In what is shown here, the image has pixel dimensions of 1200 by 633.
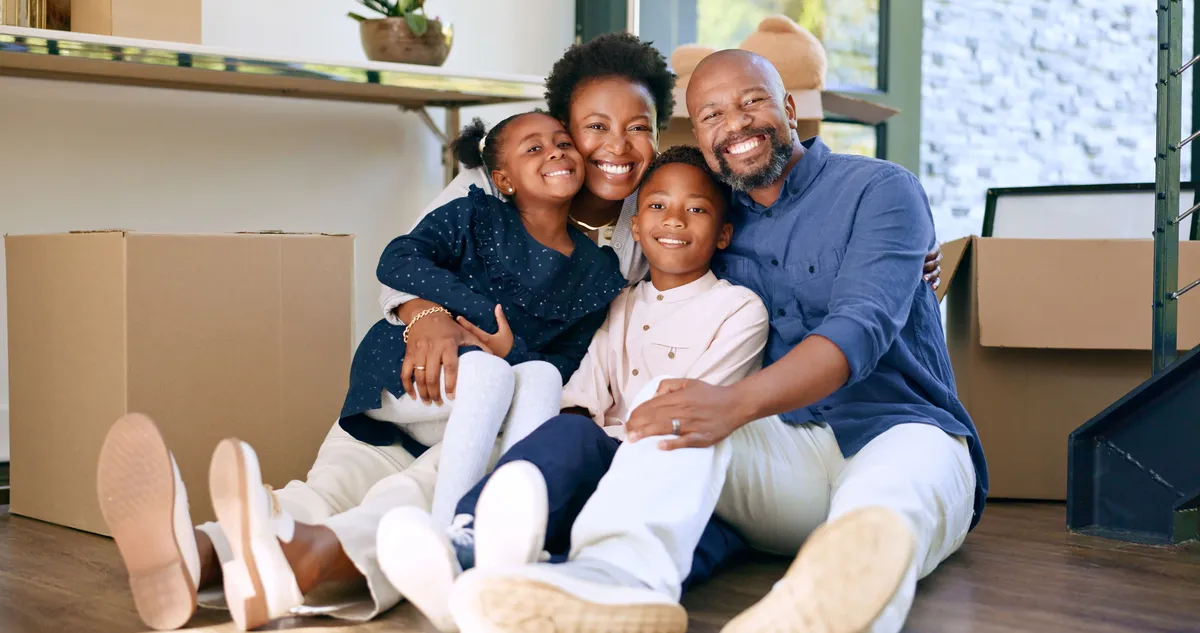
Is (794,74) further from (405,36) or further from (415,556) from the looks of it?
(415,556)

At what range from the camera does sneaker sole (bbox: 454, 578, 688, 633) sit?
1079 mm

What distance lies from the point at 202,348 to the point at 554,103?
2.26 feet

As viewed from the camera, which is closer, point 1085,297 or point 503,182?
point 503,182

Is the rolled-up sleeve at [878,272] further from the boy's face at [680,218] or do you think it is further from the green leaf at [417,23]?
the green leaf at [417,23]

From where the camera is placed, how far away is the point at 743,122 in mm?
1674

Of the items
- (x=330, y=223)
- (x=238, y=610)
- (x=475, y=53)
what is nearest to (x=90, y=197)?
(x=330, y=223)

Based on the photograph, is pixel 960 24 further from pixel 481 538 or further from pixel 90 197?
pixel 481 538

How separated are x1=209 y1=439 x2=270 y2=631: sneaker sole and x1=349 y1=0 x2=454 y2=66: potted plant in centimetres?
126

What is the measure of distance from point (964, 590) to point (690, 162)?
70 centimetres

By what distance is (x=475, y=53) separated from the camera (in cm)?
291

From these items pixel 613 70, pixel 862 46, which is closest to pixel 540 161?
pixel 613 70

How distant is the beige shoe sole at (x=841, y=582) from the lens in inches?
44.2

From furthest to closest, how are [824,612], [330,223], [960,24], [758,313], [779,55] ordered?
[960,24] < [330,223] < [779,55] < [758,313] < [824,612]

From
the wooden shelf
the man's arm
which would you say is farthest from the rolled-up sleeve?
the wooden shelf
